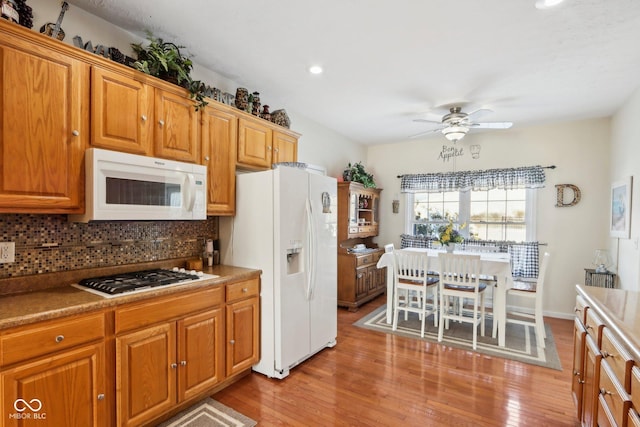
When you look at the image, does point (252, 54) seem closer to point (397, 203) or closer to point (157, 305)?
point (157, 305)

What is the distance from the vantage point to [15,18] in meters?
1.62

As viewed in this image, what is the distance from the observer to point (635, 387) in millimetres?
1173

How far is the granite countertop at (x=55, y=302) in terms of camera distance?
1422 millimetres

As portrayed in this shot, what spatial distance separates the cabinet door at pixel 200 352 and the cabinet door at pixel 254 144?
4.47 ft

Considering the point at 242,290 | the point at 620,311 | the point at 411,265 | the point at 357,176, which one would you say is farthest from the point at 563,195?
the point at 242,290

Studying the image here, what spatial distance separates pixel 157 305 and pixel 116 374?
40 cm

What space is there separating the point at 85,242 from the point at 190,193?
745 millimetres

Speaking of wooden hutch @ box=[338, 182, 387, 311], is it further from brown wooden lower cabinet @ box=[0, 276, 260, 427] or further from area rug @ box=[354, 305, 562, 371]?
brown wooden lower cabinet @ box=[0, 276, 260, 427]

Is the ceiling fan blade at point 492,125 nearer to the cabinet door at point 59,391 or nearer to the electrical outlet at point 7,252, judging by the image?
the cabinet door at point 59,391

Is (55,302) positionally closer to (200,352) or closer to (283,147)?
(200,352)

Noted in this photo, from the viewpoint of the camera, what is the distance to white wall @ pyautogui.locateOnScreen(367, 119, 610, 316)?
414cm

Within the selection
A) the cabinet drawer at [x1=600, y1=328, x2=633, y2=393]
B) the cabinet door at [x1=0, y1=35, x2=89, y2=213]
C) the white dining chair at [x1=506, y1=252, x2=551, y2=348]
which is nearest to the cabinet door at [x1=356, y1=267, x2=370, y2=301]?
the white dining chair at [x1=506, y1=252, x2=551, y2=348]

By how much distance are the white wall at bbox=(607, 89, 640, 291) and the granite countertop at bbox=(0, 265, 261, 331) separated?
13.4 ft

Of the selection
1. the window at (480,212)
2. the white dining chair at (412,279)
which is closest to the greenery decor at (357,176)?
the window at (480,212)
